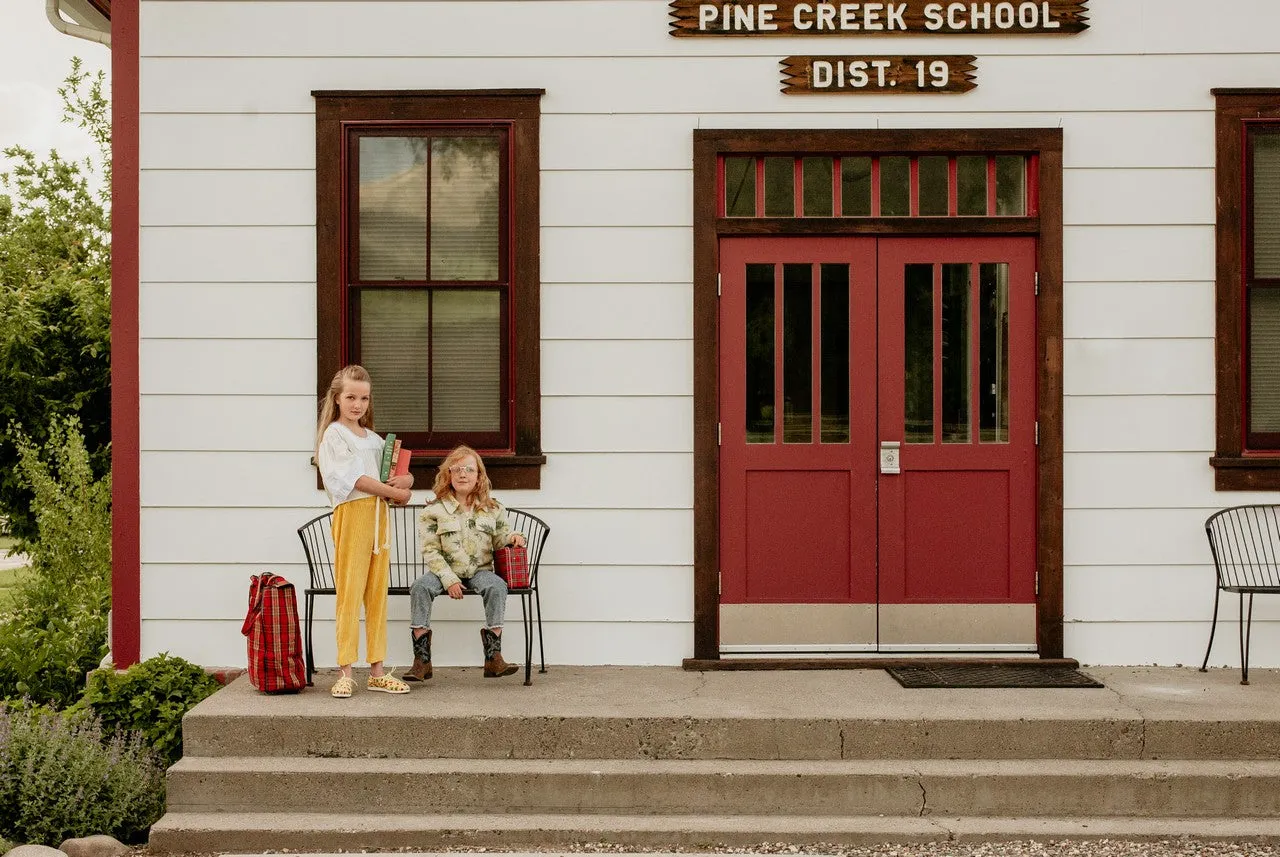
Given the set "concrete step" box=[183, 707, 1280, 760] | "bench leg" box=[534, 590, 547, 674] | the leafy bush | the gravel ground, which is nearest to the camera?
the gravel ground

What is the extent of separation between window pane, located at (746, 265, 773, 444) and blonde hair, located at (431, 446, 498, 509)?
4.72 feet

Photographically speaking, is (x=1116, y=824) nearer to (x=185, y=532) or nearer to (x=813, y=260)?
(x=813, y=260)

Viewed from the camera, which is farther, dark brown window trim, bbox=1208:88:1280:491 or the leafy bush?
the leafy bush

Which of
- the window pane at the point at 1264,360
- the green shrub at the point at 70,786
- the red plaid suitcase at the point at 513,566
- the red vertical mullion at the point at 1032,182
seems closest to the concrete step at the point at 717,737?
the green shrub at the point at 70,786

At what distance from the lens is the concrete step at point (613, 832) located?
526cm

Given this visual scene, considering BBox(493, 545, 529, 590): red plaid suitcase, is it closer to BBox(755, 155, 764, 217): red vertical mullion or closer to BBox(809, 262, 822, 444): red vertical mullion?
BBox(809, 262, 822, 444): red vertical mullion

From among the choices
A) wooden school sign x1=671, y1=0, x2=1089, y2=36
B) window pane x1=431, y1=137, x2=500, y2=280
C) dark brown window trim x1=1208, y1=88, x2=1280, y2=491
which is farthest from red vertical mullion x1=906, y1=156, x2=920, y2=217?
window pane x1=431, y1=137, x2=500, y2=280

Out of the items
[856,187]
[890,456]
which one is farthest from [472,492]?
[856,187]

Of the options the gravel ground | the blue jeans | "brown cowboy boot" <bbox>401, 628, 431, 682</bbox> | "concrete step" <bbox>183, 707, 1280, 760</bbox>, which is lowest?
the gravel ground

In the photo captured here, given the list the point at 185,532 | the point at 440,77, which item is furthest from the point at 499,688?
the point at 440,77

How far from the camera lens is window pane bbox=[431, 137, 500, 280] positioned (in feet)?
22.6

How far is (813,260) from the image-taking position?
686cm

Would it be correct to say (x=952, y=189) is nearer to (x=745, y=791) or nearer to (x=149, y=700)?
(x=745, y=791)

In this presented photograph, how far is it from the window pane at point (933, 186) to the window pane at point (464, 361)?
2335 millimetres
